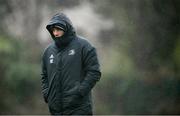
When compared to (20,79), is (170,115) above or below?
below

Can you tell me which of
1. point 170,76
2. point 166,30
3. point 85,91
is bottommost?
point 170,76

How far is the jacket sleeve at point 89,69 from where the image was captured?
608 cm

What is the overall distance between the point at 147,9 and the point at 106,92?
1909mm

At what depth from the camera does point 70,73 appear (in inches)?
240

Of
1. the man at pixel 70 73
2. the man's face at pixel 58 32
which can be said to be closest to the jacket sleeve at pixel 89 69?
the man at pixel 70 73

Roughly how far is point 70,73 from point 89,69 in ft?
0.69

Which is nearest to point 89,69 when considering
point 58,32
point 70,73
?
point 70,73

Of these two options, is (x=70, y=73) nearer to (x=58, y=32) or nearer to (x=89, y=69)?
(x=89, y=69)

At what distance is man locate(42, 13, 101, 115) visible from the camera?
20.0ft

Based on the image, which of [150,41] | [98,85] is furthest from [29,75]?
[150,41]

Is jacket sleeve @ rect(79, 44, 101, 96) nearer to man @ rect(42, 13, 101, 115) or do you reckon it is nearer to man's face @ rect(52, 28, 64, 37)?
man @ rect(42, 13, 101, 115)

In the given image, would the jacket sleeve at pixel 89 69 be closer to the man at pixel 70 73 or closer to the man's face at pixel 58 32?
the man at pixel 70 73

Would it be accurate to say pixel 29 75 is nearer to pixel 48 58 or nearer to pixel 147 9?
pixel 147 9

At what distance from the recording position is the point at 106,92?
1156cm
